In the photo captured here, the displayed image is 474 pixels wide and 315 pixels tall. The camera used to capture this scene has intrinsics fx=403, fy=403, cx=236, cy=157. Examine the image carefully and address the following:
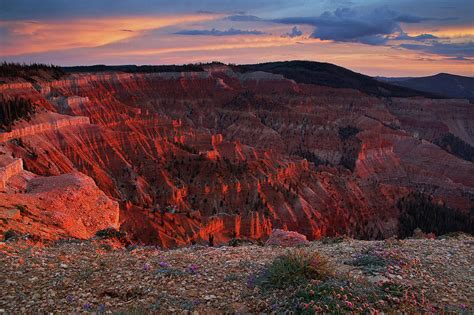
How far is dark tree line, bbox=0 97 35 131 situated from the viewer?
41.1 metres

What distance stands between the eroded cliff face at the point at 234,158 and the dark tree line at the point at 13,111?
177 cm

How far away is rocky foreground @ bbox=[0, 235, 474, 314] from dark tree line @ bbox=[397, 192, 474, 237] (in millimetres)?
44332

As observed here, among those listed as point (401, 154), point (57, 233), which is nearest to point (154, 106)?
point (401, 154)

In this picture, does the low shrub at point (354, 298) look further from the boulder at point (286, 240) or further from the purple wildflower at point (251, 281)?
the boulder at point (286, 240)

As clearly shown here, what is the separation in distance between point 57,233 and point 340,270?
10.5m

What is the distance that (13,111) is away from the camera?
4481 cm

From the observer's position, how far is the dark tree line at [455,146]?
389ft

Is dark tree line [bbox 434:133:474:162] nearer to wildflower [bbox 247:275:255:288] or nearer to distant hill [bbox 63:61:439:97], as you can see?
distant hill [bbox 63:61:439:97]

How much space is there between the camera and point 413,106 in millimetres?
144375

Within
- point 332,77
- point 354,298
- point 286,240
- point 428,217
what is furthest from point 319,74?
point 354,298

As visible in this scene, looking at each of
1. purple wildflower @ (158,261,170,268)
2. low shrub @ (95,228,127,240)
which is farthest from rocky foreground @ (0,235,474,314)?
low shrub @ (95,228,127,240)

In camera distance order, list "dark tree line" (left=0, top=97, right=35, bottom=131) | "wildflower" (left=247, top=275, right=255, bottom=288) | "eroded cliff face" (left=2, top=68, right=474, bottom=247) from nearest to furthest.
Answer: "wildflower" (left=247, top=275, right=255, bottom=288), "dark tree line" (left=0, top=97, right=35, bottom=131), "eroded cliff face" (left=2, top=68, right=474, bottom=247)

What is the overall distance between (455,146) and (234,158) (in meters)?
87.3

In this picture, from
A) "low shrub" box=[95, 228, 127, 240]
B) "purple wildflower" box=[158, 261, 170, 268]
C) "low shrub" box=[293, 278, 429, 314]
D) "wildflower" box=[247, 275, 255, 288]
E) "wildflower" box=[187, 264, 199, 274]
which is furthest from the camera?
"low shrub" box=[95, 228, 127, 240]
